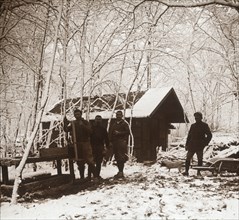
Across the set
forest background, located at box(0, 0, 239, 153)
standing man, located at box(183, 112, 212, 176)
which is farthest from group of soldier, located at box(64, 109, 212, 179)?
forest background, located at box(0, 0, 239, 153)

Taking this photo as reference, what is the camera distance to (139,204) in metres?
→ 7.16

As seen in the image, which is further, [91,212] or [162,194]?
[162,194]

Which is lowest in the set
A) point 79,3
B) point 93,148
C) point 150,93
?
point 93,148

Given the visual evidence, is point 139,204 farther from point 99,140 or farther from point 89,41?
point 89,41

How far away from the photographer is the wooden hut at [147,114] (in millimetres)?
19609

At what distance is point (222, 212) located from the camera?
658cm

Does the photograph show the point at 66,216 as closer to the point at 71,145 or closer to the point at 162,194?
the point at 162,194

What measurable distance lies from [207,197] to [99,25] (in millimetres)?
12372

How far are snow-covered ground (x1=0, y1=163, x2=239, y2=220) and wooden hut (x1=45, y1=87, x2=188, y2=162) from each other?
32.0 feet

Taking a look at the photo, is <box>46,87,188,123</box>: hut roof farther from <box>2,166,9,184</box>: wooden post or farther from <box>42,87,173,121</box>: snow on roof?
<box>2,166,9,184</box>: wooden post

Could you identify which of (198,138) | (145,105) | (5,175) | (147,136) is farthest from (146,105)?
(5,175)

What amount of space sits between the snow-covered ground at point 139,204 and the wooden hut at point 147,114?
32.0 feet

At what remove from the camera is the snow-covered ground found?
257 inches

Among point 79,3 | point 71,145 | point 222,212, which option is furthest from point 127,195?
point 79,3
